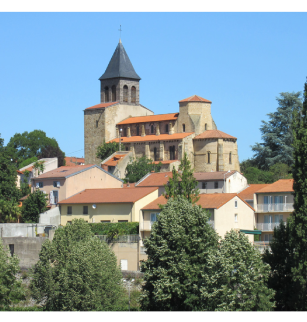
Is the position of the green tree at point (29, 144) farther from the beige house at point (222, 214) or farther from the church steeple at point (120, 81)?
the beige house at point (222, 214)

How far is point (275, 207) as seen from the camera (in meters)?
50.2

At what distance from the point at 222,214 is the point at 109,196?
1054 cm

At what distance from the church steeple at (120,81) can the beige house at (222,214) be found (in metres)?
51.3

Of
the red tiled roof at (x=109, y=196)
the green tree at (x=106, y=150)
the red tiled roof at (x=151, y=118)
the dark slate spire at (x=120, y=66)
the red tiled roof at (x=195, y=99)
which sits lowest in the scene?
the red tiled roof at (x=109, y=196)

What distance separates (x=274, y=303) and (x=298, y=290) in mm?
1055

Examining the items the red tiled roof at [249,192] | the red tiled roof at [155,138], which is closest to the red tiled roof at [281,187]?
the red tiled roof at [249,192]

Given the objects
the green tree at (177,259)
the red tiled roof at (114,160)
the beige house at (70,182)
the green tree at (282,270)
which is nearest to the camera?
the green tree at (282,270)

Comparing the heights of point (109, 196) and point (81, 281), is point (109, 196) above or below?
above

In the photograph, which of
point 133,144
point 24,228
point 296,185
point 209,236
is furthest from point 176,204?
point 133,144

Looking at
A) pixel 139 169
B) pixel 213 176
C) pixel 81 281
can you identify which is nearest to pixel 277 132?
pixel 139 169

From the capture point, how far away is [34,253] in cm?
4725

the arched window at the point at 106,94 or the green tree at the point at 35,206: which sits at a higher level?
the arched window at the point at 106,94

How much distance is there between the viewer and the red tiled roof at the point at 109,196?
2016 inches

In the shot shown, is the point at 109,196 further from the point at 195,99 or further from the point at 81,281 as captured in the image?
the point at 195,99
